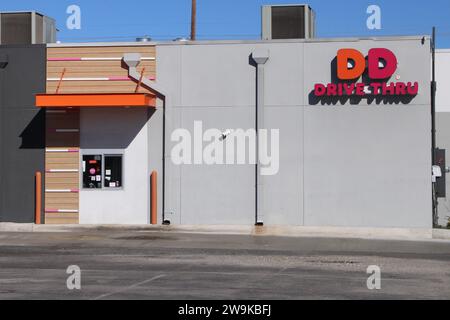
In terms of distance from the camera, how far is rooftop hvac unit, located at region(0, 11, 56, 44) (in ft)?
82.4

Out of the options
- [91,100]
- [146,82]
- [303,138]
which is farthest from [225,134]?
[91,100]

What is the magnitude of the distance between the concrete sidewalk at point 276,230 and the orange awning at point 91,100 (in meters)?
3.65

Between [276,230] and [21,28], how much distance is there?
10708mm

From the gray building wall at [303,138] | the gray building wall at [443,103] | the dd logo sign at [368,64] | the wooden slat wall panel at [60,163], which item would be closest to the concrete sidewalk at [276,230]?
the gray building wall at [303,138]

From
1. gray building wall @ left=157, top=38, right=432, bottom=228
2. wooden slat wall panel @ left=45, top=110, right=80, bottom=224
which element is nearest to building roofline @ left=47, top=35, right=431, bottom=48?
gray building wall @ left=157, top=38, right=432, bottom=228

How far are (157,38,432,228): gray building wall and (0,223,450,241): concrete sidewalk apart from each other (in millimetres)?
556

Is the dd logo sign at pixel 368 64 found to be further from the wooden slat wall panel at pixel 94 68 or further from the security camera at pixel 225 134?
the wooden slat wall panel at pixel 94 68

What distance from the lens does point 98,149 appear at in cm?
2398

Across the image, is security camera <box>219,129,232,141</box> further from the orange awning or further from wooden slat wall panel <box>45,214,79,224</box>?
Result: wooden slat wall panel <box>45,214,79,224</box>

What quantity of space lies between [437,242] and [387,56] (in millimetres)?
5651

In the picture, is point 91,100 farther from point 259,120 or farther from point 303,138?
point 303,138

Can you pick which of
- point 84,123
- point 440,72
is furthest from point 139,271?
point 440,72

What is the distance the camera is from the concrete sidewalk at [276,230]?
71.4ft
